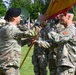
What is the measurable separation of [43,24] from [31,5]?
67754 mm

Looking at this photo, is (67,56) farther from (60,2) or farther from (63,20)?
(60,2)

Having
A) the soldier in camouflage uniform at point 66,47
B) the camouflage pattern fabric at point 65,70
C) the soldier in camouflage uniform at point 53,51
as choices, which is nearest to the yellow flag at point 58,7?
the soldier in camouflage uniform at point 66,47

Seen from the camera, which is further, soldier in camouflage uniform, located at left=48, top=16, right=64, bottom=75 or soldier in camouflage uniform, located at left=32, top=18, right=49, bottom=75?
soldier in camouflage uniform, located at left=32, top=18, right=49, bottom=75

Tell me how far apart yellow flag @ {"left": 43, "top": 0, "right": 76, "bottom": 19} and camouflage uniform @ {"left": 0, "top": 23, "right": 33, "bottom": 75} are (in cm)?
64

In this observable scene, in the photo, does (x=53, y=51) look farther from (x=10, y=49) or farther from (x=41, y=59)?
(x=10, y=49)

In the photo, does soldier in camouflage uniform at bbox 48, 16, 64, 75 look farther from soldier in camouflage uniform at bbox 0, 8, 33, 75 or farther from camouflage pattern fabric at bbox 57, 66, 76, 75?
camouflage pattern fabric at bbox 57, 66, 76, 75

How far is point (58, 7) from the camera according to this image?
8.25m

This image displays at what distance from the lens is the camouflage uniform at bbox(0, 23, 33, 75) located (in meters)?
7.93

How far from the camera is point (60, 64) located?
7473 millimetres

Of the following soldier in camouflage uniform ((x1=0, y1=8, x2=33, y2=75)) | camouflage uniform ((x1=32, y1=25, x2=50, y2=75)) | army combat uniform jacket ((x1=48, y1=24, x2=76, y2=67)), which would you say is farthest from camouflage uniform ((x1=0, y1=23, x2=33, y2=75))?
camouflage uniform ((x1=32, y1=25, x2=50, y2=75))

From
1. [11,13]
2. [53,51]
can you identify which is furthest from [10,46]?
[53,51]

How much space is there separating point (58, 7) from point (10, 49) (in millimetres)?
1298

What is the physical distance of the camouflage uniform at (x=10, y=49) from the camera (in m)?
7.93

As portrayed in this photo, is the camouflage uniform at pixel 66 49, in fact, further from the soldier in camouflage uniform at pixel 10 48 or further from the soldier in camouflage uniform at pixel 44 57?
the soldier in camouflage uniform at pixel 44 57
